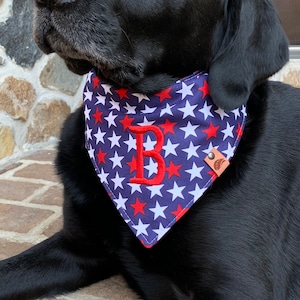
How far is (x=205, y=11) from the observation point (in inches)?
57.2

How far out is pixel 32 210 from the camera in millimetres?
2160

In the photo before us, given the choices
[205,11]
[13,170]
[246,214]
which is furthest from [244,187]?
[13,170]

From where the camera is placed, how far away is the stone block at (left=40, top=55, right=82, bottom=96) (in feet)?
9.74

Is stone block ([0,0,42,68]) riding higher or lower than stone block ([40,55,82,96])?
higher

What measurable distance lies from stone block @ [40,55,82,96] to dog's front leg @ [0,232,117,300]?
1.44 metres

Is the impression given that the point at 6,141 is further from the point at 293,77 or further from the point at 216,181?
the point at 293,77

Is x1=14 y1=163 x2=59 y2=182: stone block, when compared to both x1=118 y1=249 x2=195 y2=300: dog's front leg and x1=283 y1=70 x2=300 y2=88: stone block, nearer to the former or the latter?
x1=118 y1=249 x2=195 y2=300: dog's front leg

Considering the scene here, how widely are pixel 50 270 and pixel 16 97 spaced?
130 centimetres

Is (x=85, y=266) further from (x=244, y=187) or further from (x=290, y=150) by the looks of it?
(x=290, y=150)

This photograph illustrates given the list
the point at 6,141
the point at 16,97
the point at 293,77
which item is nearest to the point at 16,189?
the point at 6,141

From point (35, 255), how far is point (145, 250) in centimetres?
38

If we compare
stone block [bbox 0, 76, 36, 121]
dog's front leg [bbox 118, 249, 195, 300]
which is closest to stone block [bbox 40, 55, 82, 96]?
stone block [bbox 0, 76, 36, 121]

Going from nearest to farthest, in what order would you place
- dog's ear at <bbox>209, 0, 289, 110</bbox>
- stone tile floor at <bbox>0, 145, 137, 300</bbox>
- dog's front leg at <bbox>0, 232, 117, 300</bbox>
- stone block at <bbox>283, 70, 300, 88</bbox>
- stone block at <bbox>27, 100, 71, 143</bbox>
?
dog's ear at <bbox>209, 0, 289, 110</bbox> → dog's front leg at <bbox>0, 232, 117, 300</bbox> → stone tile floor at <bbox>0, 145, 137, 300</bbox> → stone block at <bbox>27, 100, 71, 143</bbox> → stone block at <bbox>283, 70, 300, 88</bbox>

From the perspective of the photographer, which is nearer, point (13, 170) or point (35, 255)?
point (35, 255)
